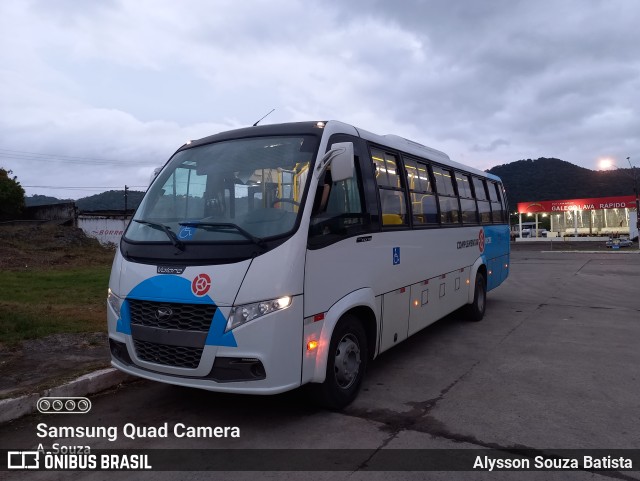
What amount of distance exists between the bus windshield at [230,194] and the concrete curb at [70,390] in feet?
5.41

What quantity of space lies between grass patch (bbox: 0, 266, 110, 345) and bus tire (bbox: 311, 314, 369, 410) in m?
4.67

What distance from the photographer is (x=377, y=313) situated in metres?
5.12

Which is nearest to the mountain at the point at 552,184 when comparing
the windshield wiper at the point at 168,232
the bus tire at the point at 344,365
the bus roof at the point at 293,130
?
the bus roof at the point at 293,130

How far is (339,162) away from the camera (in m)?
4.30

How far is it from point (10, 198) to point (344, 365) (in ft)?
157

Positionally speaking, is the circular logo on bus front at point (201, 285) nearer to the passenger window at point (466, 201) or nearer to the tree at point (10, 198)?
the passenger window at point (466, 201)

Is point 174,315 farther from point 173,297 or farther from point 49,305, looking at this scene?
point 49,305

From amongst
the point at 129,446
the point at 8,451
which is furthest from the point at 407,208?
the point at 8,451

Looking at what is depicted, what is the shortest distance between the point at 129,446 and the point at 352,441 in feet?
6.08

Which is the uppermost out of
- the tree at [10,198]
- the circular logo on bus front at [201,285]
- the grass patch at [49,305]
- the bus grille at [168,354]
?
the tree at [10,198]

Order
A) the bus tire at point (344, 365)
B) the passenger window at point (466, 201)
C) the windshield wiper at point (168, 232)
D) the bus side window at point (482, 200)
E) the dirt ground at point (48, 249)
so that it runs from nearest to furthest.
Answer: the windshield wiper at point (168, 232) → the bus tire at point (344, 365) → the passenger window at point (466, 201) → the bus side window at point (482, 200) → the dirt ground at point (48, 249)

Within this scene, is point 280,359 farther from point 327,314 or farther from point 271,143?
point 271,143

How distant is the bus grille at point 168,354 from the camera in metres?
3.93

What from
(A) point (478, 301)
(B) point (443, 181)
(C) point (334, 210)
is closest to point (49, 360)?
(C) point (334, 210)
